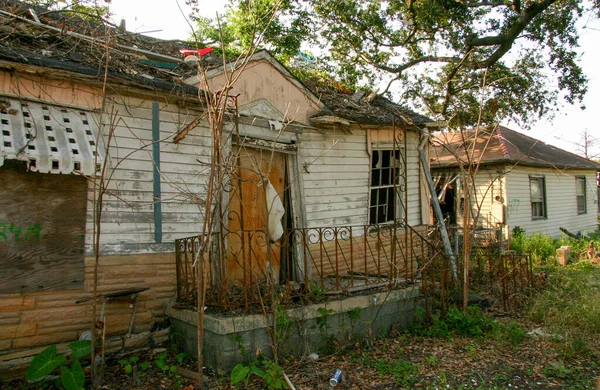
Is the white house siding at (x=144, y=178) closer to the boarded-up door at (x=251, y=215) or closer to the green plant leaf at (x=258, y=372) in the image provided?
the boarded-up door at (x=251, y=215)

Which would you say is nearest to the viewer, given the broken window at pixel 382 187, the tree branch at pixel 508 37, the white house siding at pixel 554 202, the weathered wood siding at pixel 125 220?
the weathered wood siding at pixel 125 220

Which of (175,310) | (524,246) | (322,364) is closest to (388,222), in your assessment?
(322,364)

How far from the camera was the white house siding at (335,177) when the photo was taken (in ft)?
22.6

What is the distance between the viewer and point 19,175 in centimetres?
434

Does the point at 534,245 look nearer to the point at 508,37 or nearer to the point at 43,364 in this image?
A: the point at 508,37

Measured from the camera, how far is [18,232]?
14.1ft

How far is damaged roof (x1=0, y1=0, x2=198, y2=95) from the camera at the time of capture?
4.60 m

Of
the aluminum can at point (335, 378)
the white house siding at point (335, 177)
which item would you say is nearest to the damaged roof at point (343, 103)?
the white house siding at point (335, 177)

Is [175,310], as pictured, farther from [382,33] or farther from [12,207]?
[382,33]

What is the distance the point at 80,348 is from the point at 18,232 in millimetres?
1376

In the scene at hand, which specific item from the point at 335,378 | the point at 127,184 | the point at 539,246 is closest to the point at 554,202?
the point at 539,246

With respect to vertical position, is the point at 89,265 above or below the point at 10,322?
above

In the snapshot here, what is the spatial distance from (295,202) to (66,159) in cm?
345

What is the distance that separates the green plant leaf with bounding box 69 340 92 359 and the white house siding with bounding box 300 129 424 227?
3619 mm
